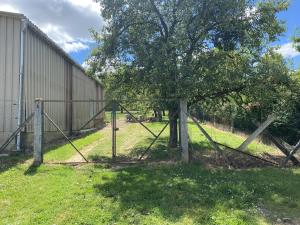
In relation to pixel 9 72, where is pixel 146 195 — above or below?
below

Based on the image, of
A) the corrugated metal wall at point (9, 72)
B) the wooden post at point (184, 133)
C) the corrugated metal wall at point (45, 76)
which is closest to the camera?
the wooden post at point (184, 133)

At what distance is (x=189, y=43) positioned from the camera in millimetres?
12430

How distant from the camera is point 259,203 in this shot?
23.6 feet

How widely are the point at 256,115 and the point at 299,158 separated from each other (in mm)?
2560

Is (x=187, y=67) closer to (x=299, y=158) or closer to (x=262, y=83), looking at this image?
(x=262, y=83)

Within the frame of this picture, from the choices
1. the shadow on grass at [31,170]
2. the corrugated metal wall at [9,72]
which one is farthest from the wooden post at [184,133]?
the corrugated metal wall at [9,72]

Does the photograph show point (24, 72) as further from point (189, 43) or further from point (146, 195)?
point (146, 195)

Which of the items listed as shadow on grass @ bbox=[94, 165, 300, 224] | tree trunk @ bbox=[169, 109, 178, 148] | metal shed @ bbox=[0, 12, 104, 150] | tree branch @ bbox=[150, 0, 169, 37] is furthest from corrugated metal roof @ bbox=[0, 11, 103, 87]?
shadow on grass @ bbox=[94, 165, 300, 224]

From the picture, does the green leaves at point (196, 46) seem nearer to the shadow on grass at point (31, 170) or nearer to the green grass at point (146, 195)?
the green grass at point (146, 195)

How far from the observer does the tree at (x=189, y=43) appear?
1169 cm

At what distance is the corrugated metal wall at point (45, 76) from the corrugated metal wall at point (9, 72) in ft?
1.76

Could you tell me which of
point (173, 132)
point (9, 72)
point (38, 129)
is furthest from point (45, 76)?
point (173, 132)

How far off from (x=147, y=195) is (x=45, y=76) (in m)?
11.2

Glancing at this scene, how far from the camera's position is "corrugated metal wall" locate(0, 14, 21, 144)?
44.7ft
